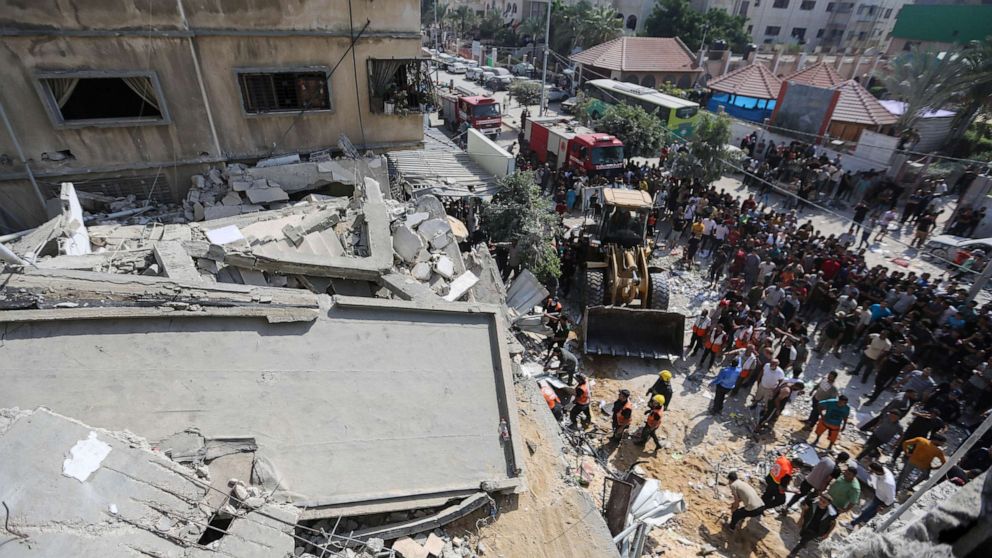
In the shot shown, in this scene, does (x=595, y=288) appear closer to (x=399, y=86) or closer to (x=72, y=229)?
(x=399, y=86)

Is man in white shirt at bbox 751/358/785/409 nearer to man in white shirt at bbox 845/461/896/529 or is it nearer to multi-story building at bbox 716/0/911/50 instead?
man in white shirt at bbox 845/461/896/529

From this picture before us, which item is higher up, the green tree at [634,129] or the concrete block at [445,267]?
the concrete block at [445,267]

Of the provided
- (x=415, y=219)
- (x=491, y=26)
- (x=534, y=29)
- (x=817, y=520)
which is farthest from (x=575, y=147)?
(x=491, y=26)

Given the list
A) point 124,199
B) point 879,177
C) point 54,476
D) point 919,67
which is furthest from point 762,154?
point 54,476

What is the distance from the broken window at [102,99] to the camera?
8.58 m

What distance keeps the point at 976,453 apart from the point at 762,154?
16.8m

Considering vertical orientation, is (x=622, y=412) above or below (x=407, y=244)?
below

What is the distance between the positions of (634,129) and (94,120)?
17216 millimetres

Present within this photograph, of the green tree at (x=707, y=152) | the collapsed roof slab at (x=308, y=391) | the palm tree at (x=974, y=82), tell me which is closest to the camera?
the collapsed roof slab at (x=308, y=391)

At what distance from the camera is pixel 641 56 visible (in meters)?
29.9

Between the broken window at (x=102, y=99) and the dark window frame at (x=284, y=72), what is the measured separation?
1.40 m

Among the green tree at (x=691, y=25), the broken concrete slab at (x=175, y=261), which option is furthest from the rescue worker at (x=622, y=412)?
the green tree at (x=691, y=25)

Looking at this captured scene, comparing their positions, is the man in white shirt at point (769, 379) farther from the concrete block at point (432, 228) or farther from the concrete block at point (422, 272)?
the concrete block at point (432, 228)

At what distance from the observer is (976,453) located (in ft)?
20.7
